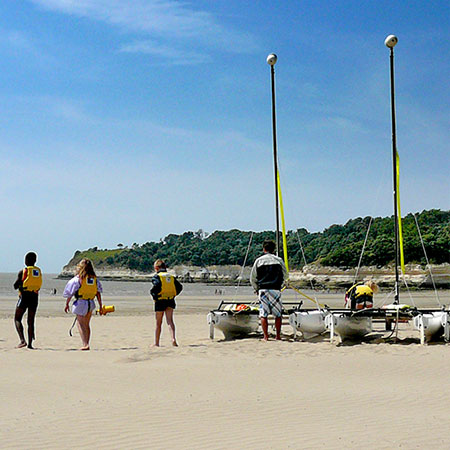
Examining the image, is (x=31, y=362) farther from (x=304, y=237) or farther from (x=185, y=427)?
(x=304, y=237)

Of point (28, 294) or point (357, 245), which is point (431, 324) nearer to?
point (28, 294)

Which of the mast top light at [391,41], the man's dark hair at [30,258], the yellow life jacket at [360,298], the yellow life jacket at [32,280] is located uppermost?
the mast top light at [391,41]

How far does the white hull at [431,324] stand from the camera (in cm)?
1238

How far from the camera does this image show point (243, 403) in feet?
24.1

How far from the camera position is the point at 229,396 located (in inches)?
305

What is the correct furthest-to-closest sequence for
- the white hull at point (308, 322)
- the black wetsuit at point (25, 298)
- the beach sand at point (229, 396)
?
1. the white hull at point (308, 322)
2. the black wetsuit at point (25, 298)
3. the beach sand at point (229, 396)

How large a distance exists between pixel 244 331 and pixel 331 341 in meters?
2.00

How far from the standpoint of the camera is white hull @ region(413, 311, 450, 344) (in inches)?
487

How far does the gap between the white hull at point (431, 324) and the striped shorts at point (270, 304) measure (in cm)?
273

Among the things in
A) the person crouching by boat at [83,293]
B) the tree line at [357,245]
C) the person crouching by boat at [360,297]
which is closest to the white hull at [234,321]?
the person crouching by boat at [360,297]

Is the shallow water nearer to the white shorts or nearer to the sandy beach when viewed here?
the white shorts

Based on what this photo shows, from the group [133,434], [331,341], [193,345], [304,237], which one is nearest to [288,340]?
[331,341]

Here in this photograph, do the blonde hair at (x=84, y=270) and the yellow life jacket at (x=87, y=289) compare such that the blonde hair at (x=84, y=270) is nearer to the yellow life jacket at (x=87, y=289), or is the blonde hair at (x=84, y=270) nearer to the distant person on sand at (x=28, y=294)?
the yellow life jacket at (x=87, y=289)

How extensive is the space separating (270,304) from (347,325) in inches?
64.6
